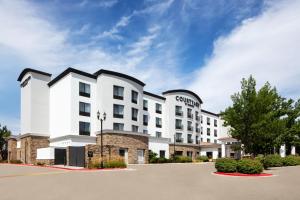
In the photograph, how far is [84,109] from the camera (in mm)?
46312

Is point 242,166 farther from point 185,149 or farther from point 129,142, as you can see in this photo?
point 185,149

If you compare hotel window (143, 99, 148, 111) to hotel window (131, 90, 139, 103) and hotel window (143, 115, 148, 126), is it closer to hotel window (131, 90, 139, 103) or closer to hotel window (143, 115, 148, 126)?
hotel window (143, 115, 148, 126)

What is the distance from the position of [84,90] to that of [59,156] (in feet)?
34.2

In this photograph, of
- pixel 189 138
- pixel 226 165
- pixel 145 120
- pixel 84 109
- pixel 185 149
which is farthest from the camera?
pixel 189 138

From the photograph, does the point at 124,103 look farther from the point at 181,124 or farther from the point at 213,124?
the point at 213,124

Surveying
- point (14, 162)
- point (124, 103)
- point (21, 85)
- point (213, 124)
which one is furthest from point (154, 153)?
point (213, 124)

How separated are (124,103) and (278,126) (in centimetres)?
2461

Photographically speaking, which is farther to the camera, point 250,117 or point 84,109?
point 84,109

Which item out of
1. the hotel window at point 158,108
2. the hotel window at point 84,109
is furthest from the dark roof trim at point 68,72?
the hotel window at point 158,108

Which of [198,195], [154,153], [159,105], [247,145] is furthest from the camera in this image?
[159,105]

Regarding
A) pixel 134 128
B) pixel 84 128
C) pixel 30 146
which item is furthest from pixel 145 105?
pixel 30 146

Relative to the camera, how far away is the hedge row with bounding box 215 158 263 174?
23.2m

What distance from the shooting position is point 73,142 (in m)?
43.4

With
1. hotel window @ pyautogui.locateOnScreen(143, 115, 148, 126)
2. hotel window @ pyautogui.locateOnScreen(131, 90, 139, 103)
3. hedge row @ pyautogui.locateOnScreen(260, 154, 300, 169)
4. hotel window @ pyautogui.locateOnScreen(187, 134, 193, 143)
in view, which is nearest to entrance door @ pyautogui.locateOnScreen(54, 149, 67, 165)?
hotel window @ pyautogui.locateOnScreen(131, 90, 139, 103)
